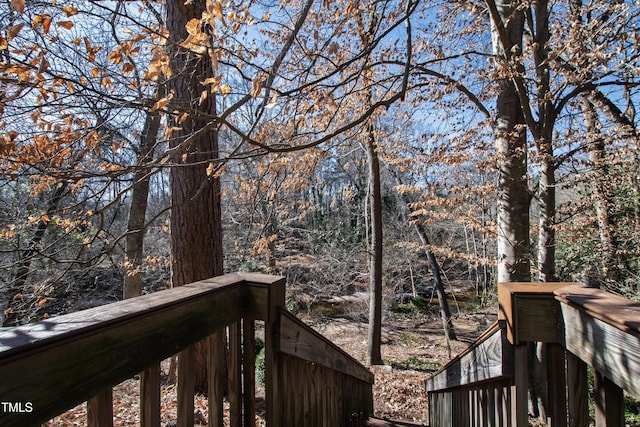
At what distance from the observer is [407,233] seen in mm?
14281

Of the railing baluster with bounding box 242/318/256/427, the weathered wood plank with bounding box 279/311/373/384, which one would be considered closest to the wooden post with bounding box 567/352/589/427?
the weathered wood plank with bounding box 279/311/373/384

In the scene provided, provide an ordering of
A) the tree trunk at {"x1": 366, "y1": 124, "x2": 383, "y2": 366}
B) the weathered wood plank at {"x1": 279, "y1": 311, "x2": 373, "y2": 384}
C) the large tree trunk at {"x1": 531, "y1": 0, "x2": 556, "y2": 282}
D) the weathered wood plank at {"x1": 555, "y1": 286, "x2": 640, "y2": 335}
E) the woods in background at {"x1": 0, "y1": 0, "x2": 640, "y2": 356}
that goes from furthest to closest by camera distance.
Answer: the tree trunk at {"x1": 366, "y1": 124, "x2": 383, "y2": 366} < the large tree trunk at {"x1": 531, "y1": 0, "x2": 556, "y2": 282} < the woods in background at {"x1": 0, "y1": 0, "x2": 640, "y2": 356} < the weathered wood plank at {"x1": 279, "y1": 311, "x2": 373, "y2": 384} < the weathered wood plank at {"x1": 555, "y1": 286, "x2": 640, "y2": 335}

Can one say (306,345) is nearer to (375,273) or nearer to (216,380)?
(216,380)

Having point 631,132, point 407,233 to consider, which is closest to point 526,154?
point 631,132

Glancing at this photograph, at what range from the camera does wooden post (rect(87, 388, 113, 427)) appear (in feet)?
2.67

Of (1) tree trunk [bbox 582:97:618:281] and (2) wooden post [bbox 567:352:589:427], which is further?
(1) tree trunk [bbox 582:97:618:281]

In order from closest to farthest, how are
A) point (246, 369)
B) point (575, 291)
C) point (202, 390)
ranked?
point (575, 291)
point (246, 369)
point (202, 390)

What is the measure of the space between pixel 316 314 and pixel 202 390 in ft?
32.4

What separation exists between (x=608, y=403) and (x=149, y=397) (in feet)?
4.29

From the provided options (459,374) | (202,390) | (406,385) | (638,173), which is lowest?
(406,385)

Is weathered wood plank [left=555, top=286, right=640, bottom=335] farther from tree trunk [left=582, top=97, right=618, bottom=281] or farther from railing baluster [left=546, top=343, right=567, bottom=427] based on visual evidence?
tree trunk [left=582, top=97, right=618, bottom=281]

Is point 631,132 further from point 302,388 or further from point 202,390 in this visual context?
point 202,390

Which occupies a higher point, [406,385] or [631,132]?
[631,132]

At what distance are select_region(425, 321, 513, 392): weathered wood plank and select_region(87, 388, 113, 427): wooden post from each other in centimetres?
138
